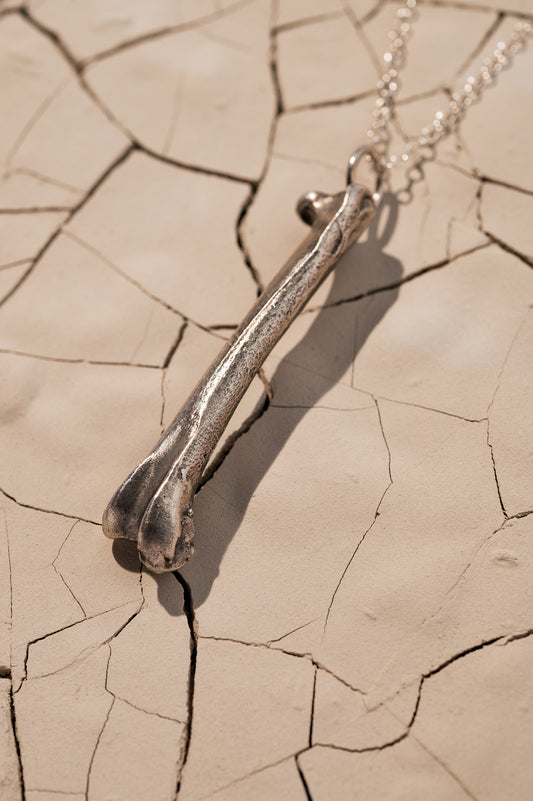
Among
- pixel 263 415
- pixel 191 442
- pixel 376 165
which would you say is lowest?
pixel 263 415

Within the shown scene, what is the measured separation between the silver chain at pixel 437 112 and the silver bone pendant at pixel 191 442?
0.75 meters

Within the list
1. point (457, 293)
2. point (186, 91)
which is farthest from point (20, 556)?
point (186, 91)

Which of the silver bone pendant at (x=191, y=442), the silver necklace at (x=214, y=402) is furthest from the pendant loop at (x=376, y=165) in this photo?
the silver bone pendant at (x=191, y=442)

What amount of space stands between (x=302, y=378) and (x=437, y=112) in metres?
1.06

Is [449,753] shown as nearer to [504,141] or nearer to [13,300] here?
[13,300]

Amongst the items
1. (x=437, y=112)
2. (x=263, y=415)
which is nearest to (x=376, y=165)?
(x=437, y=112)

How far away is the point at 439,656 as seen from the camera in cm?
144

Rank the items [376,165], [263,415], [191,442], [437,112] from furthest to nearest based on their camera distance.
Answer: [437,112] → [376,165] → [263,415] → [191,442]

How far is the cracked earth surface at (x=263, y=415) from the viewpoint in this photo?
1394 millimetres

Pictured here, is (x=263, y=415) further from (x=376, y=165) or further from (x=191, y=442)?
(x=376, y=165)

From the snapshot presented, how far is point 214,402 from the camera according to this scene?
1497 mm

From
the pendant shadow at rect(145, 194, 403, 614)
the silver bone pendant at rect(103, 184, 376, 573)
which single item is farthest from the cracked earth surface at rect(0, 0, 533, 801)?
the silver bone pendant at rect(103, 184, 376, 573)

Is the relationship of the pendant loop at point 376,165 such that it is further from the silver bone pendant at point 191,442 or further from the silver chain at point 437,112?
the silver bone pendant at point 191,442

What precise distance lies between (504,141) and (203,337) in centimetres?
110
